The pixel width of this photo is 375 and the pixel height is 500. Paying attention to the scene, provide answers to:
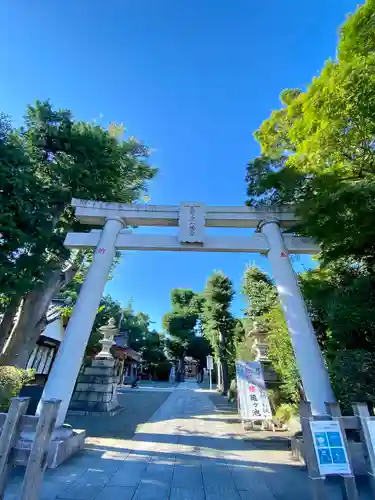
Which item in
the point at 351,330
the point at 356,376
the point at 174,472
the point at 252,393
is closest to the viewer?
the point at 174,472

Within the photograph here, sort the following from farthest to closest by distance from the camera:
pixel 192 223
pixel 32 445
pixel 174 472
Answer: pixel 192 223 < pixel 174 472 < pixel 32 445

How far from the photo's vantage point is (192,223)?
6.17 meters

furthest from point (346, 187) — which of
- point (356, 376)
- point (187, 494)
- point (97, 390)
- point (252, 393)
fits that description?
point (97, 390)

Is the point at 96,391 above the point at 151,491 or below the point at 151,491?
above

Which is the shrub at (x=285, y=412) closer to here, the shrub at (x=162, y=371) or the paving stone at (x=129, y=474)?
the paving stone at (x=129, y=474)

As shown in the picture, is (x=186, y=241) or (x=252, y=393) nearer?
(x=186, y=241)

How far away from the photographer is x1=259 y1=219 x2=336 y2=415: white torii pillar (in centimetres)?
434

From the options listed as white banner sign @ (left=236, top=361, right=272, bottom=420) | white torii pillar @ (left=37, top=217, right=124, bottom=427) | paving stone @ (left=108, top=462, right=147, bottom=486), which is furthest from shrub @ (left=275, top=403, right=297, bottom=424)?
white torii pillar @ (left=37, top=217, right=124, bottom=427)

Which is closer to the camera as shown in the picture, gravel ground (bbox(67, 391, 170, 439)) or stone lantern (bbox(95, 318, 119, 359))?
gravel ground (bbox(67, 391, 170, 439))

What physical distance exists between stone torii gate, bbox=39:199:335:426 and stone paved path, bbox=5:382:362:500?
171 cm

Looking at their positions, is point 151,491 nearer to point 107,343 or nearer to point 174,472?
point 174,472

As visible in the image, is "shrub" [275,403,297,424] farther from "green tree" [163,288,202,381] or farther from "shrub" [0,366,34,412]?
"green tree" [163,288,202,381]

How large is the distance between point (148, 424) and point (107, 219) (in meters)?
5.52

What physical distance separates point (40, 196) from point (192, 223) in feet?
11.7
